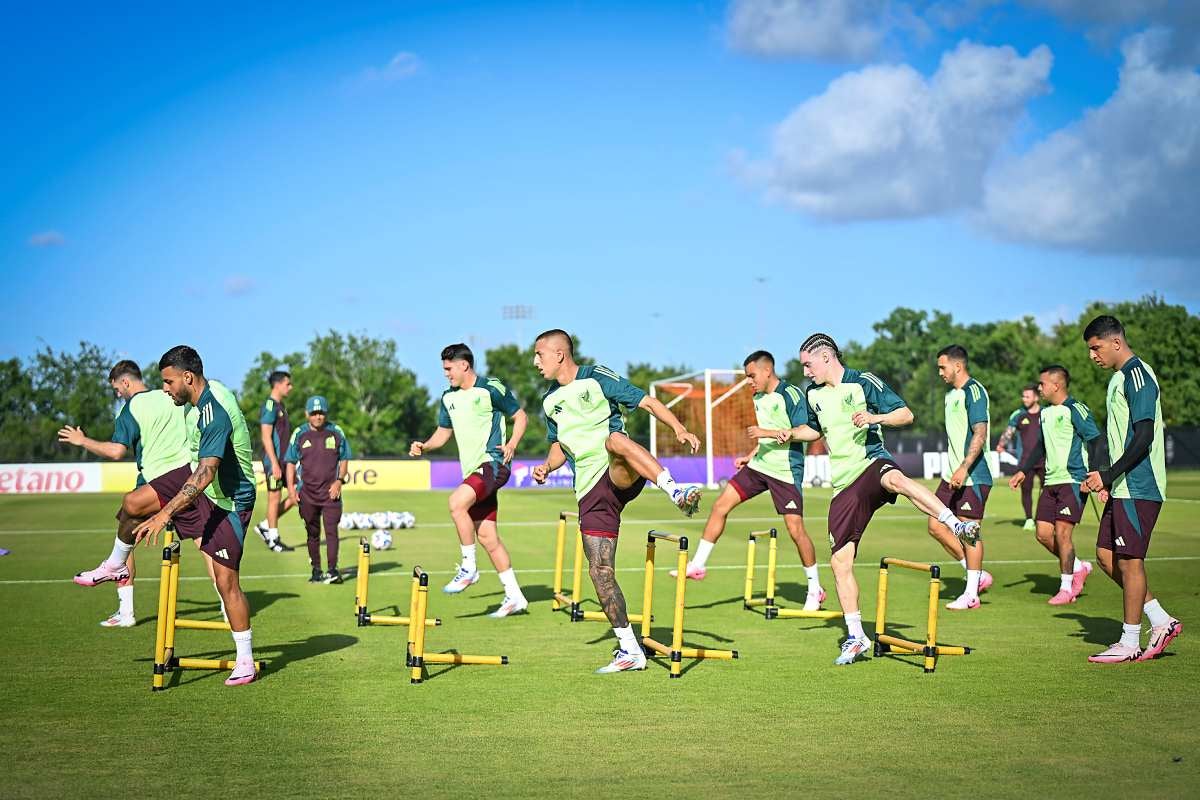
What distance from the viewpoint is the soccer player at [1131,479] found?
896cm

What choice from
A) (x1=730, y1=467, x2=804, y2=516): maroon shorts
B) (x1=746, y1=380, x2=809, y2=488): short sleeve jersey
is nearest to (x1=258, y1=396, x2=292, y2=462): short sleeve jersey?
(x1=730, y1=467, x2=804, y2=516): maroon shorts

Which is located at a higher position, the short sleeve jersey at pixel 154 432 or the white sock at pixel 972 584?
the short sleeve jersey at pixel 154 432

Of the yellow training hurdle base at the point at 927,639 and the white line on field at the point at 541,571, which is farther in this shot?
the white line on field at the point at 541,571

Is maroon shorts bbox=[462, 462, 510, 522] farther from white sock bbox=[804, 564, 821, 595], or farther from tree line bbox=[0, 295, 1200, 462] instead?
tree line bbox=[0, 295, 1200, 462]

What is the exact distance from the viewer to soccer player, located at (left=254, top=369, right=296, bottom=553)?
55.5 ft

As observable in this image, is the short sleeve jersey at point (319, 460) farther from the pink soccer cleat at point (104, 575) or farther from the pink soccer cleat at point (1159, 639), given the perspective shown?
the pink soccer cleat at point (1159, 639)

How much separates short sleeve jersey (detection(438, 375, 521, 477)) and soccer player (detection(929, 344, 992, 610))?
468 centimetres

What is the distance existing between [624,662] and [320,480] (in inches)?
294

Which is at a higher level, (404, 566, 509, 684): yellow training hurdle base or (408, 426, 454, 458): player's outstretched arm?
(408, 426, 454, 458): player's outstretched arm

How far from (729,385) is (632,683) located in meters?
42.2

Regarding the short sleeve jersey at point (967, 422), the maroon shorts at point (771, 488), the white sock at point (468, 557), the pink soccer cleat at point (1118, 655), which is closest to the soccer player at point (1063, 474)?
the short sleeve jersey at point (967, 422)

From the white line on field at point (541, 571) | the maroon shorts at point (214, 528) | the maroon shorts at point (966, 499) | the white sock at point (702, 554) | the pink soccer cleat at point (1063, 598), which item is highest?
the maroon shorts at point (966, 499)

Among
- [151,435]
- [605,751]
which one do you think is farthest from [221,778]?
[151,435]

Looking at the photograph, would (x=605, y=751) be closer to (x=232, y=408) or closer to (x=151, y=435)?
(x=232, y=408)
